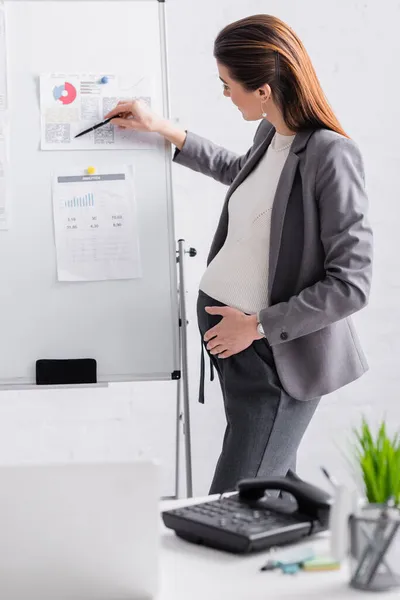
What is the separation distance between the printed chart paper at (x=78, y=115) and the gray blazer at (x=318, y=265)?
1.92 ft

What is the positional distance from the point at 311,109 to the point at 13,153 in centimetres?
86

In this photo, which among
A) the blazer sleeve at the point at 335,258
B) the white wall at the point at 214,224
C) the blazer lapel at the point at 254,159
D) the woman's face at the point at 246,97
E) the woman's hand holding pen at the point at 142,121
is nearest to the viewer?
the blazer sleeve at the point at 335,258

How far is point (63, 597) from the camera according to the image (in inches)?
34.0

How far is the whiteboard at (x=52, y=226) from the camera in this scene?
2.17 meters

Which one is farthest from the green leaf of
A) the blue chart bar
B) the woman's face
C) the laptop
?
the blue chart bar

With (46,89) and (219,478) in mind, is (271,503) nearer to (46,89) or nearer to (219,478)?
(219,478)

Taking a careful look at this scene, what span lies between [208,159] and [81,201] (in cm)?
37

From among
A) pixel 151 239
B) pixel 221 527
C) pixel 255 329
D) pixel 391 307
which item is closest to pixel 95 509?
pixel 221 527

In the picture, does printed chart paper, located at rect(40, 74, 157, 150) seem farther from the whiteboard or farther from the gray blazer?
the gray blazer

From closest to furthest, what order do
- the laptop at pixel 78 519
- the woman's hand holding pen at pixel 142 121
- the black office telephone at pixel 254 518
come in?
the laptop at pixel 78 519 → the black office telephone at pixel 254 518 → the woman's hand holding pen at pixel 142 121

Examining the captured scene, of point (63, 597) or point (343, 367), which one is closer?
point (63, 597)

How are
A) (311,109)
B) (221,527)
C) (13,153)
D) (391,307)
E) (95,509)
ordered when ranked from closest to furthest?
1. (95,509)
2. (221,527)
3. (311,109)
4. (13,153)
5. (391,307)

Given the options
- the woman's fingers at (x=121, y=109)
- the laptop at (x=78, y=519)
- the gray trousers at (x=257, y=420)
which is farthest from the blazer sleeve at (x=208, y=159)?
the laptop at (x=78, y=519)

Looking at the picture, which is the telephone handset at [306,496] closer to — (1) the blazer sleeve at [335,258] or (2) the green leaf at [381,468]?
(2) the green leaf at [381,468]
